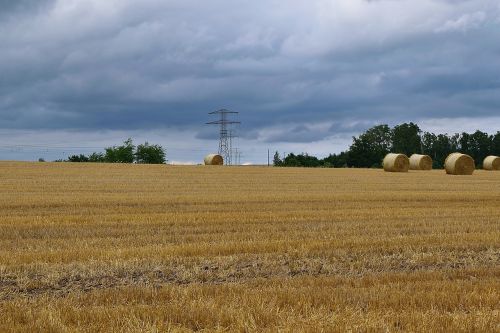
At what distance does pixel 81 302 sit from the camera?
24.7 feet

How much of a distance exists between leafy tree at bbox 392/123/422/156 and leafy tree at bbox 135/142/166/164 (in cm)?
4785

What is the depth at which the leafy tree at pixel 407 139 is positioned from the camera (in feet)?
430

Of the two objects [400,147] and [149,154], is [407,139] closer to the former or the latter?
[400,147]

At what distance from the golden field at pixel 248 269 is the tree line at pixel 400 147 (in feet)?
266

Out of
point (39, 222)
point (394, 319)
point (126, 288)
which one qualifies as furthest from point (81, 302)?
point (39, 222)

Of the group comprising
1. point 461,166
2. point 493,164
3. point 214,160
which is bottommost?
point 461,166

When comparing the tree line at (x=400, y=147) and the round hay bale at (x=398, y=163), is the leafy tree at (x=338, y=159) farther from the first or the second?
the round hay bale at (x=398, y=163)

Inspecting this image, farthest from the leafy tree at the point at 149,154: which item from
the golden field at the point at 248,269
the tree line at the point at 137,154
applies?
the golden field at the point at 248,269

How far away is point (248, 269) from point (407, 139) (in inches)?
5065

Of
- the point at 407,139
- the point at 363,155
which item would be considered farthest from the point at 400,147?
the point at 363,155

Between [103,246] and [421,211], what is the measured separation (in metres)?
11.4

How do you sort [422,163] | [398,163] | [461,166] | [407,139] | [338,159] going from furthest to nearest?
[407,139] < [338,159] < [422,163] < [398,163] < [461,166]

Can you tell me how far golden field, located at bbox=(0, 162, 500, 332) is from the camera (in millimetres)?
6531

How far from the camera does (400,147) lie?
13125 centimetres
